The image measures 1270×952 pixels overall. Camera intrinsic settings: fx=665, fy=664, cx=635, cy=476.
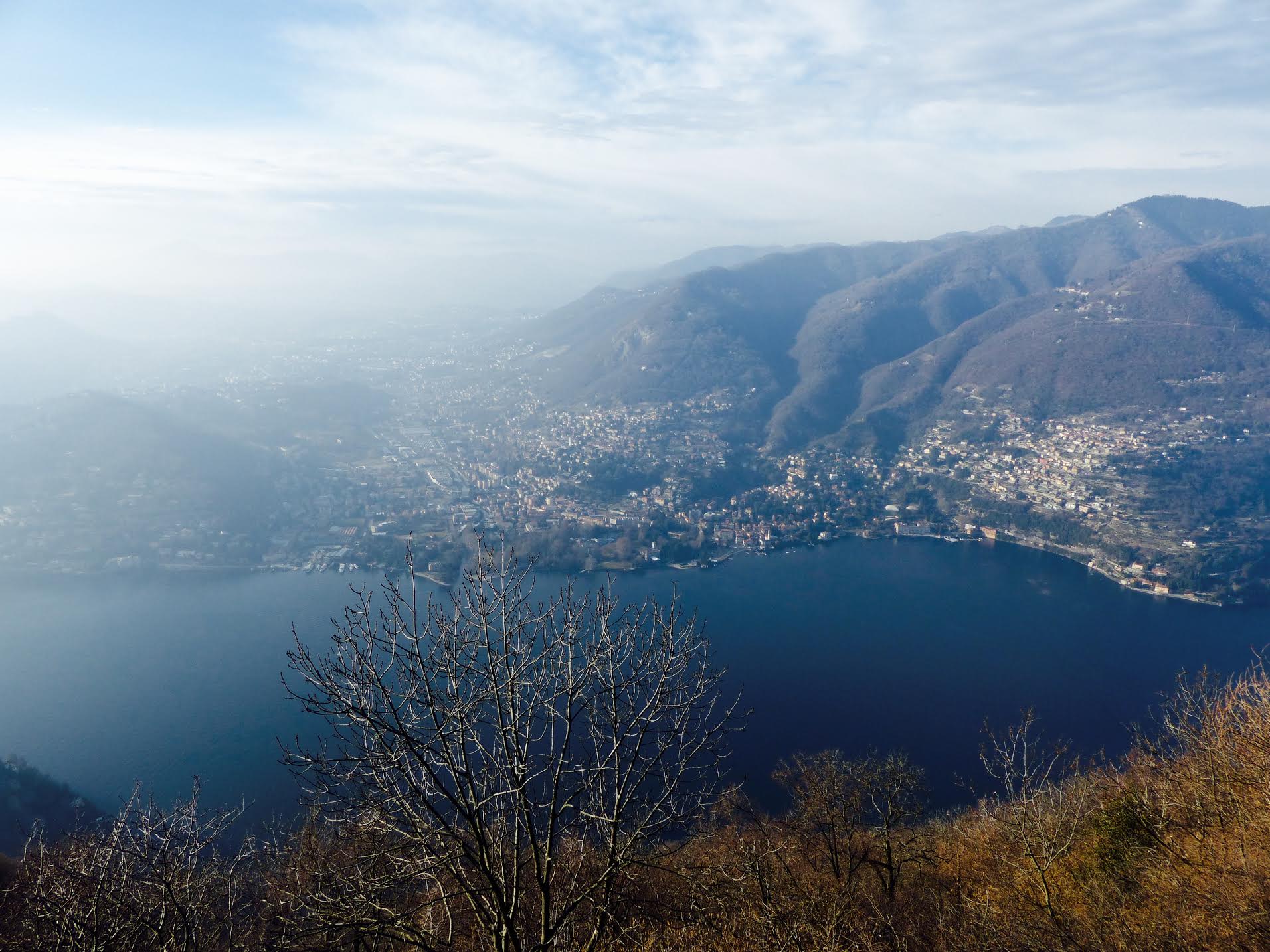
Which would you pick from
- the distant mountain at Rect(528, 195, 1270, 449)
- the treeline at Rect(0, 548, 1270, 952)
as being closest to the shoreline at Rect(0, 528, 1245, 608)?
the distant mountain at Rect(528, 195, 1270, 449)

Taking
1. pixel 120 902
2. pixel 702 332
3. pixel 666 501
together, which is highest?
pixel 702 332

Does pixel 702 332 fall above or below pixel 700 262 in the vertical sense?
below

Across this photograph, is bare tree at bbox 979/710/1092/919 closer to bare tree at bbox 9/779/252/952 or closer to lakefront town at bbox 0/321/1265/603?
bare tree at bbox 9/779/252/952

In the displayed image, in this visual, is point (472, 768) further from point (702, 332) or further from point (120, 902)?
point (702, 332)

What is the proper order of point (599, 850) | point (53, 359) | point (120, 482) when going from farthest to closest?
point (53, 359) → point (120, 482) → point (599, 850)

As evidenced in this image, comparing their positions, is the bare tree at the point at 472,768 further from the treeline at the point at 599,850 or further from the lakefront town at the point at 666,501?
the lakefront town at the point at 666,501

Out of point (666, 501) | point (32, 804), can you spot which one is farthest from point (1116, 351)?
point (32, 804)

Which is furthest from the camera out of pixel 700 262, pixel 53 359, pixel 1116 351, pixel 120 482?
pixel 700 262
